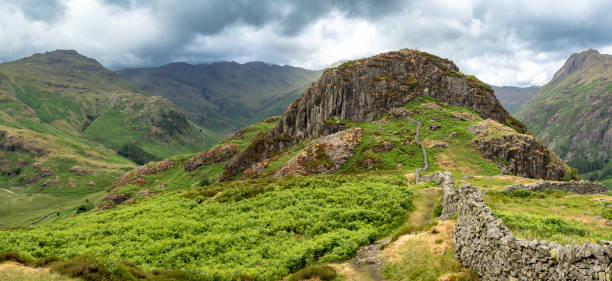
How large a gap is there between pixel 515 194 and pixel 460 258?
67.0 feet

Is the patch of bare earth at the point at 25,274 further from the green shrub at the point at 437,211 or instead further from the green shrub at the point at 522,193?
the green shrub at the point at 522,193

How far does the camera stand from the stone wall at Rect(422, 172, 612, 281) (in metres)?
9.84

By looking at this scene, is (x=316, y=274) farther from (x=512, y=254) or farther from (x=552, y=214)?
(x=552, y=214)

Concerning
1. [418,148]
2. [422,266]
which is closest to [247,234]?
[422,266]

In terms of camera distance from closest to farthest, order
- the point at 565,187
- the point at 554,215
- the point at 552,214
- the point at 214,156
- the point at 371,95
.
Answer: the point at 554,215
the point at 552,214
the point at 565,187
the point at 371,95
the point at 214,156

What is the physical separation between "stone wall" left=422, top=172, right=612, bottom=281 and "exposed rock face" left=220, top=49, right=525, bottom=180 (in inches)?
3408

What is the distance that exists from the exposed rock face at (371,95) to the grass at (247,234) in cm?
7119

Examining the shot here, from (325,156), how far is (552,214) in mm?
58394

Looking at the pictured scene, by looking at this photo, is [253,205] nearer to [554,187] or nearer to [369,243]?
[369,243]

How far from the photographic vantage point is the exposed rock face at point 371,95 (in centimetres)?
11112

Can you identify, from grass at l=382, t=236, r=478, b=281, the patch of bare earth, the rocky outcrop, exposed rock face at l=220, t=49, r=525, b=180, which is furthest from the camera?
the rocky outcrop

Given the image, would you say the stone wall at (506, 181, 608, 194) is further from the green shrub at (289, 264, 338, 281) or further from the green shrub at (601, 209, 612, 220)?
the green shrub at (289, 264, 338, 281)

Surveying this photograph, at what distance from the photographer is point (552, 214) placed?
923 inches

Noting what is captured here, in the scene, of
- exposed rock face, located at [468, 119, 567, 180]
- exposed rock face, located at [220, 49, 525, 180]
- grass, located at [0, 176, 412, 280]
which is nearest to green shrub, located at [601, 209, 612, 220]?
grass, located at [0, 176, 412, 280]
